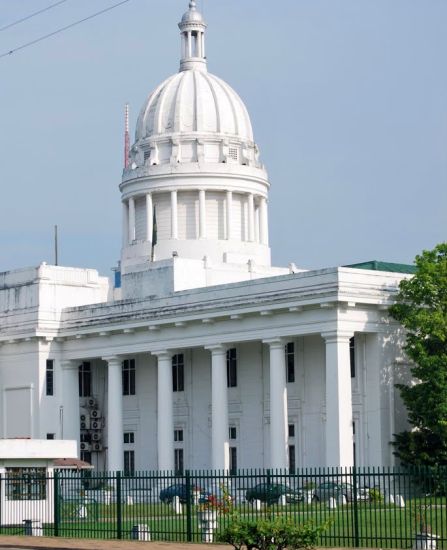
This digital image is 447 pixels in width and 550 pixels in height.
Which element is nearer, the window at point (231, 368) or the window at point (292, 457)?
the window at point (292, 457)

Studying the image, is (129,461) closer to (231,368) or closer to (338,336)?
(231,368)

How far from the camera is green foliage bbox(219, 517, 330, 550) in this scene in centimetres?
2625

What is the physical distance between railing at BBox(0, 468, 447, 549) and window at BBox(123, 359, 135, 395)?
2807 centimetres

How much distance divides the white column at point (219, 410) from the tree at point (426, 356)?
8.99 m

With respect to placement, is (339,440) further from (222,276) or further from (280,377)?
(222,276)

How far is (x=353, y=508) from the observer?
32281mm

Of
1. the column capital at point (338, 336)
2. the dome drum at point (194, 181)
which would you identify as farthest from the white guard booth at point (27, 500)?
the dome drum at point (194, 181)

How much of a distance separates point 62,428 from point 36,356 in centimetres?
412

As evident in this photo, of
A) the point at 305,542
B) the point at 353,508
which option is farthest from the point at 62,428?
the point at 305,542

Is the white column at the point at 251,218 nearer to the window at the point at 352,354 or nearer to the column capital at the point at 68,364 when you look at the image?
the column capital at the point at 68,364

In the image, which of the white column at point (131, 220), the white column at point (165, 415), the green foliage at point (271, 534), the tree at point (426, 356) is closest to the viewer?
the green foliage at point (271, 534)

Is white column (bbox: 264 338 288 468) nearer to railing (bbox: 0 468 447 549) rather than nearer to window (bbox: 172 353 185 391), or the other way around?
window (bbox: 172 353 185 391)

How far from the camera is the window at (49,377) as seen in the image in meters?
71.6

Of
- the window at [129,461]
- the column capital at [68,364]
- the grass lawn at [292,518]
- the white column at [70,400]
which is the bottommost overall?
the grass lawn at [292,518]
